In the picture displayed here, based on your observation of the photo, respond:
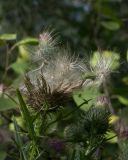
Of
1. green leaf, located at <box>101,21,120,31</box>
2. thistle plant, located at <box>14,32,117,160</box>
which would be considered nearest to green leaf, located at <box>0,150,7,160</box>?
thistle plant, located at <box>14,32,117,160</box>

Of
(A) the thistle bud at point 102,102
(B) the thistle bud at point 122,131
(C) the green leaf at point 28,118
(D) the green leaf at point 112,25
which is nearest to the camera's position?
(C) the green leaf at point 28,118

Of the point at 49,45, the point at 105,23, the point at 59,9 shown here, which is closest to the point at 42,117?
the point at 49,45

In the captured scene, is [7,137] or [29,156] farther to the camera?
[7,137]

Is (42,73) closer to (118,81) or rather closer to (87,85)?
(87,85)

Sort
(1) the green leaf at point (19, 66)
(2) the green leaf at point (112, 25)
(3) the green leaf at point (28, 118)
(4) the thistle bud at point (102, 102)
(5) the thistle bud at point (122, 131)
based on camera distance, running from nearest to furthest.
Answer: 1. (3) the green leaf at point (28, 118)
2. (4) the thistle bud at point (102, 102)
3. (5) the thistle bud at point (122, 131)
4. (1) the green leaf at point (19, 66)
5. (2) the green leaf at point (112, 25)

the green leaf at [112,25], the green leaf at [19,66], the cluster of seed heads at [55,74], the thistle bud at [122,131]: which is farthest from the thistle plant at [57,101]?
the green leaf at [112,25]

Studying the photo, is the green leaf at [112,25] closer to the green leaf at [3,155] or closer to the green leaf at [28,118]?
the green leaf at [3,155]

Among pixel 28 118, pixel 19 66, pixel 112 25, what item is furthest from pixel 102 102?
pixel 112 25

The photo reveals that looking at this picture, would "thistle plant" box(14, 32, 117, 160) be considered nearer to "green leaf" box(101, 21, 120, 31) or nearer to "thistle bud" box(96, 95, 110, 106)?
"thistle bud" box(96, 95, 110, 106)
